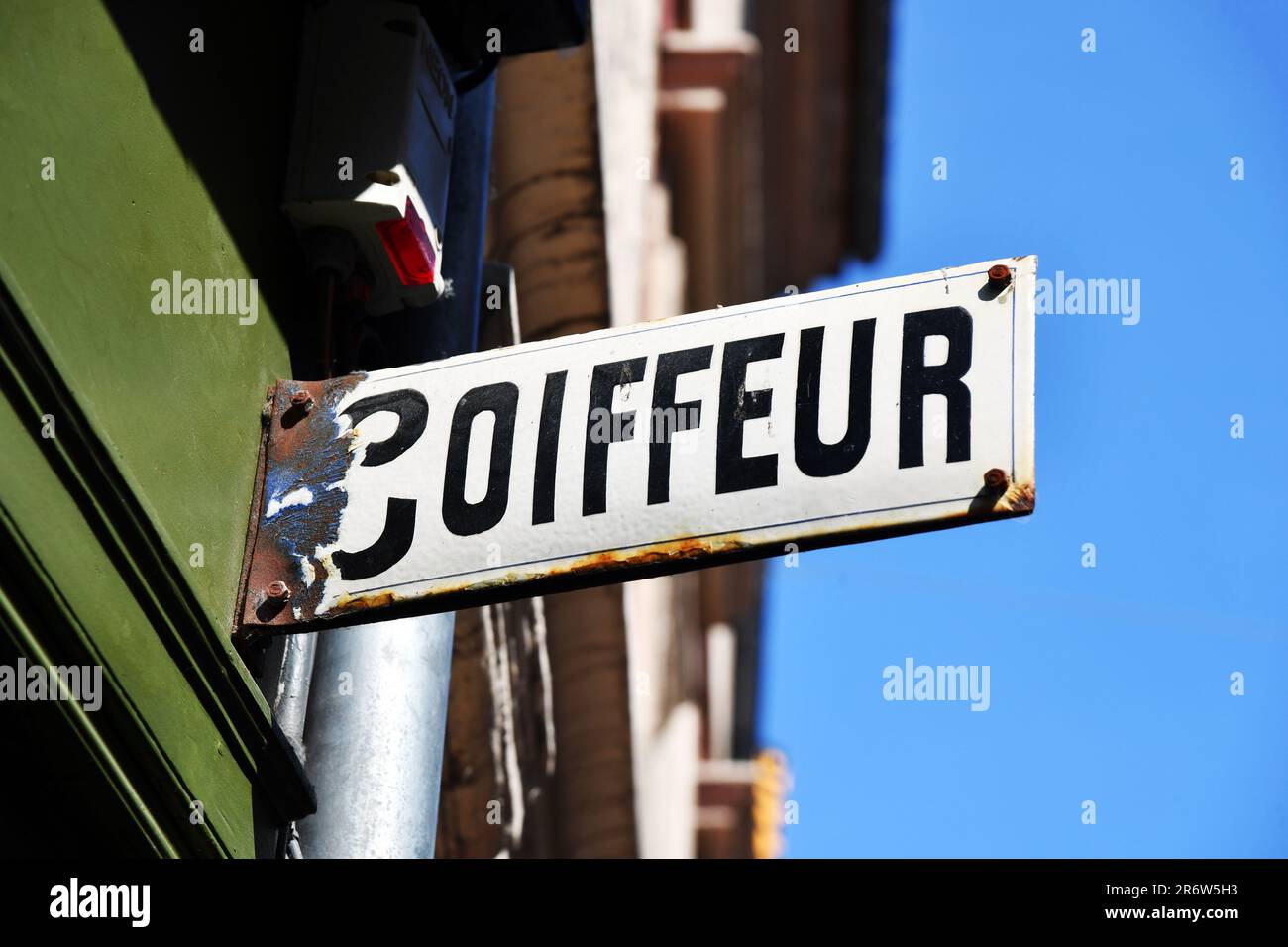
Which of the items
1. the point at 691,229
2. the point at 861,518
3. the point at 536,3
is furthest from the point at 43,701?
the point at 691,229

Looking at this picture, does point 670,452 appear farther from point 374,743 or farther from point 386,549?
point 374,743

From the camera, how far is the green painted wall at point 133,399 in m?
2.28

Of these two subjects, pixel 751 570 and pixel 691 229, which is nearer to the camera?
pixel 691 229

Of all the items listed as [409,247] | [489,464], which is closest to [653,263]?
[409,247]

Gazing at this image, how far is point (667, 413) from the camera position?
2736 millimetres

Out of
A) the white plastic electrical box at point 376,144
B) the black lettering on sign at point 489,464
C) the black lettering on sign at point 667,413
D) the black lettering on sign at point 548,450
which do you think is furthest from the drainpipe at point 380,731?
the black lettering on sign at point 667,413

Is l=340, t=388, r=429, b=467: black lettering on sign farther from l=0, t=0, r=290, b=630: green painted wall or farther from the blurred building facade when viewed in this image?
the blurred building facade

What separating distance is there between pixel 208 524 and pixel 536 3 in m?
1.62

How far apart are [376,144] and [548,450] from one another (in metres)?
0.90

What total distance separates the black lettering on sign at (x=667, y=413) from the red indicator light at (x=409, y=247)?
2.58 feet

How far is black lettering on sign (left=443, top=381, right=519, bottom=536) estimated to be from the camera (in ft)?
9.03

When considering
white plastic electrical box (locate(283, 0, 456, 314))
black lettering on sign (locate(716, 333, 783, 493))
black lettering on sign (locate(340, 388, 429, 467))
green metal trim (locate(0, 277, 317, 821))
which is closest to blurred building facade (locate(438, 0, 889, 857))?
black lettering on sign (locate(716, 333, 783, 493))

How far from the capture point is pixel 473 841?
555cm

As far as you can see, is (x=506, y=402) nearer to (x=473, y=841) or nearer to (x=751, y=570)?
(x=473, y=841)
